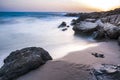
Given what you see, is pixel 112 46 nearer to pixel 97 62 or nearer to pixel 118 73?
pixel 97 62

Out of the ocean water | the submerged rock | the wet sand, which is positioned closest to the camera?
the submerged rock

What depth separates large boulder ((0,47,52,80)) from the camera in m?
5.91

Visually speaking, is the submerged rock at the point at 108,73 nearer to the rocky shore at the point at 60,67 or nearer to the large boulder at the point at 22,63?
the rocky shore at the point at 60,67

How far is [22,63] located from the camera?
20.2 feet

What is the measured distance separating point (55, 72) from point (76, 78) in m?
0.85

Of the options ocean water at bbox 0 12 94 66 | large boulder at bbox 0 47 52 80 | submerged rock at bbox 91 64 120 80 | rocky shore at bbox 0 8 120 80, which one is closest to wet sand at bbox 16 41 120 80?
rocky shore at bbox 0 8 120 80

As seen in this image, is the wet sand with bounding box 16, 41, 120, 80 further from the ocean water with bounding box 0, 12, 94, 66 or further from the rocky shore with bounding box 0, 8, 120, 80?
the ocean water with bounding box 0, 12, 94, 66

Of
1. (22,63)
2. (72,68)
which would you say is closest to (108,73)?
(72,68)

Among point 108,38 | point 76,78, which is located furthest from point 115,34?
point 76,78

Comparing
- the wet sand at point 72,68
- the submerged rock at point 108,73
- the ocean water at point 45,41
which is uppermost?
the submerged rock at point 108,73

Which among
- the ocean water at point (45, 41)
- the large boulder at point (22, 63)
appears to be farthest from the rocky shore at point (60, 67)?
the ocean water at point (45, 41)

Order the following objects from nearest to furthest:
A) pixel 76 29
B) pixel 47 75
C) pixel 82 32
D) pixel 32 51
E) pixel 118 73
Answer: pixel 118 73
pixel 47 75
pixel 32 51
pixel 82 32
pixel 76 29

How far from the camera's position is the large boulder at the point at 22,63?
5.91 metres

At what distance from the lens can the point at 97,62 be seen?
6.56m
